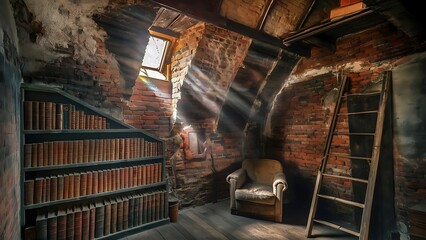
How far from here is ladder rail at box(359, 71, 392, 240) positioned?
7.39 feet

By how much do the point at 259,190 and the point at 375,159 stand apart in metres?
1.56

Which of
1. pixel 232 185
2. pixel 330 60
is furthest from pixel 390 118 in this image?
pixel 232 185

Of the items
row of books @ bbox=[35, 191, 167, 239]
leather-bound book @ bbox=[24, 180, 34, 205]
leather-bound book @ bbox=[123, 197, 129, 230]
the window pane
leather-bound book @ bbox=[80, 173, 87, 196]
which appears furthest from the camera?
the window pane

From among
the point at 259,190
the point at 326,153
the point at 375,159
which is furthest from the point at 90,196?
the point at 375,159

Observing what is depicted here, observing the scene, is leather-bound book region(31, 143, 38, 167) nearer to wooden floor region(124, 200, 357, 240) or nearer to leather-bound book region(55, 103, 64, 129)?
leather-bound book region(55, 103, 64, 129)

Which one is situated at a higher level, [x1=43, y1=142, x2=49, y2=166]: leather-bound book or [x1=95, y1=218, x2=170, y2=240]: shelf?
[x1=43, y1=142, x2=49, y2=166]: leather-bound book

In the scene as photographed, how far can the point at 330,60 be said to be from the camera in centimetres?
346

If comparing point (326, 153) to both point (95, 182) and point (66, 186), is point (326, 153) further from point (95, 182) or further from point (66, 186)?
point (66, 186)

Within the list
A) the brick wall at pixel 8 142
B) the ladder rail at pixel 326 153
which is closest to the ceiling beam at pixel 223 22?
the ladder rail at pixel 326 153

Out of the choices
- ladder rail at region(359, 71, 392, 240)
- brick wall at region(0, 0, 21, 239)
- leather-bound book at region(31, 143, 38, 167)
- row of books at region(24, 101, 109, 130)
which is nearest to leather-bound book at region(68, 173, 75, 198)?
leather-bound book at region(31, 143, 38, 167)

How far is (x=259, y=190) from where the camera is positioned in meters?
3.31

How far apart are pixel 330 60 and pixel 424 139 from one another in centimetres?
163

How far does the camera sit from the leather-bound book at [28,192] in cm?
208

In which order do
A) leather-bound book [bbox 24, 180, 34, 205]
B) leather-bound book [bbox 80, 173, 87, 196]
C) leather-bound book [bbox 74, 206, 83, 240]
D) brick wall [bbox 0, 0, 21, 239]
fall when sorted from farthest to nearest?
leather-bound book [bbox 80, 173, 87, 196] → leather-bound book [bbox 74, 206, 83, 240] → leather-bound book [bbox 24, 180, 34, 205] → brick wall [bbox 0, 0, 21, 239]
